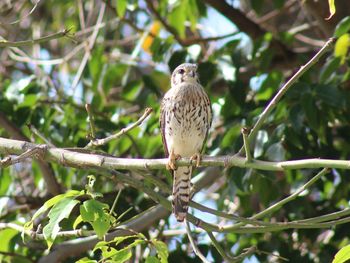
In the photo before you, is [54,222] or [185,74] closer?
[54,222]

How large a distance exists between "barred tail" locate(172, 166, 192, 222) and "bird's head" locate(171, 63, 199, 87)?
0.59 metres

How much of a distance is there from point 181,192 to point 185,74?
0.84 m

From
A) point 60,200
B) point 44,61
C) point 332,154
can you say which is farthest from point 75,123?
point 60,200

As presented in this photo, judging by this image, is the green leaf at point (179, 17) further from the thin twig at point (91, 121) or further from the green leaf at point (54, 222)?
the green leaf at point (54, 222)

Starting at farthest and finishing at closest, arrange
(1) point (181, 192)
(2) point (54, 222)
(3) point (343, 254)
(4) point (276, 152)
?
1. (1) point (181, 192)
2. (4) point (276, 152)
3. (2) point (54, 222)
4. (3) point (343, 254)

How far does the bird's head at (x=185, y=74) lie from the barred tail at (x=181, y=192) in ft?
1.94

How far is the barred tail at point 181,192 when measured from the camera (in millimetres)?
4141

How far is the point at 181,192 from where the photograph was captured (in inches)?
177

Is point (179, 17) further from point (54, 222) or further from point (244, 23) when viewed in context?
point (54, 222)

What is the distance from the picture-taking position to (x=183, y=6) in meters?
5.78

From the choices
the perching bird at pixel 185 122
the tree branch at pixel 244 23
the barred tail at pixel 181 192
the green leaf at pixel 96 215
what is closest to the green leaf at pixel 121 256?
the green leaf at pixel 96 215

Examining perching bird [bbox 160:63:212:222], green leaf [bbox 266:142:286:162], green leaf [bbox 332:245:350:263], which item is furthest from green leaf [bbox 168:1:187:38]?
green leaf [bbox 332:245:350:263]

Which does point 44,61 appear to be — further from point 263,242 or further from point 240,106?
point 263,242

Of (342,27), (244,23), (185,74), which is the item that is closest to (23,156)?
(185,74)
